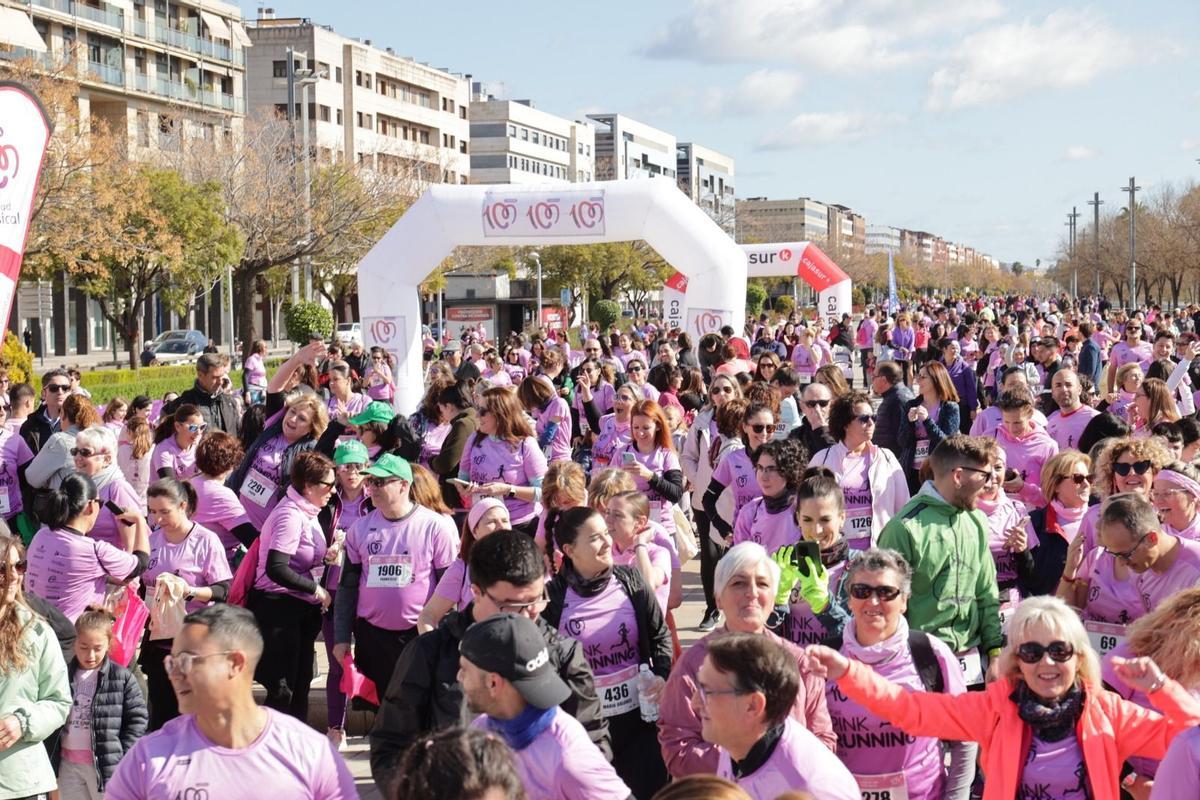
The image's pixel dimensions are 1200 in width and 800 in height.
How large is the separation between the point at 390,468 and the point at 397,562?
424mm

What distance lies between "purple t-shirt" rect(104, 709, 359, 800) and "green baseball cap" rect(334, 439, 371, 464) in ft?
11.3

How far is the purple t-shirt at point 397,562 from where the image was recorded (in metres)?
6.13

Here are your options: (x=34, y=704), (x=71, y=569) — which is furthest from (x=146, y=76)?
(x=34, y=704)

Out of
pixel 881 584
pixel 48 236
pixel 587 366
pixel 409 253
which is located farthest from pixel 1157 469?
pixel 48 236

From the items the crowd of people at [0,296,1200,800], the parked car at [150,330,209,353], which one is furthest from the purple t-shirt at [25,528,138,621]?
the parked car at [150,330,209,353]

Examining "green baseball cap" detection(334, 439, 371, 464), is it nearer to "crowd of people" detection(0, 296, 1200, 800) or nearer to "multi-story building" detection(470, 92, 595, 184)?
"crowd of people" detection(0, 296, 1200, 800)

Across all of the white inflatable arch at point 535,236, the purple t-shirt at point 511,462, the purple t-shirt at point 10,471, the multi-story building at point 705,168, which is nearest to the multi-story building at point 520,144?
the multi-story building at point 705,168

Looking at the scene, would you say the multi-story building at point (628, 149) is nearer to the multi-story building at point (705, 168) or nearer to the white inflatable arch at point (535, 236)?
the multi-story building at point (705, 168)

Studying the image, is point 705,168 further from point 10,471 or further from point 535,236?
point 10,471

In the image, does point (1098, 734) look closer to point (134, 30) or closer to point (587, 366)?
point (587, 366)

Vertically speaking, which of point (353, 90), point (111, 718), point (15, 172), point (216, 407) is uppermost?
point (353, 90)

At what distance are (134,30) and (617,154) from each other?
71.9m

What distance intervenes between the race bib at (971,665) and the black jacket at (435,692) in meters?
1.92

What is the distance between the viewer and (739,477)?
8.13 meters
